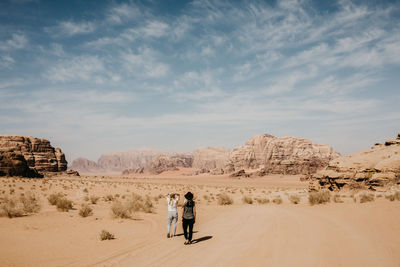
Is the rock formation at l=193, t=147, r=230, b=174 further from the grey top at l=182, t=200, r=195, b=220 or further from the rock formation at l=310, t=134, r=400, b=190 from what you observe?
the grey top at l=182, t=200, r=195, b=220

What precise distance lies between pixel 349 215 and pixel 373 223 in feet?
6.96

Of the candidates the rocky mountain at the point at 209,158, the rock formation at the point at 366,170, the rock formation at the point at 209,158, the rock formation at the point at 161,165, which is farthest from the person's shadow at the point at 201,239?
the rocky mountain at the point at 209,158

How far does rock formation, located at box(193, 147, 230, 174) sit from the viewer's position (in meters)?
145

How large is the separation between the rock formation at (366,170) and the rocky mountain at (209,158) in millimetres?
118619

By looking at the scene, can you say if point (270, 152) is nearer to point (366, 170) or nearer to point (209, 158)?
point (209, 158)

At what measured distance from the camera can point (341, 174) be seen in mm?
20781

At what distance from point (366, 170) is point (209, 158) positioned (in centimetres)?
13470

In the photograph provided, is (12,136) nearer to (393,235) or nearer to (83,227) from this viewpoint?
(83,227)

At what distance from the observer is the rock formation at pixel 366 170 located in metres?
18.0

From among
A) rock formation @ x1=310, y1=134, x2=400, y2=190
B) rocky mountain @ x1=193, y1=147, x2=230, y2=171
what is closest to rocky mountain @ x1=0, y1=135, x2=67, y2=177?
rock formation @ x1=310, y1=134, x2=400, y2=190

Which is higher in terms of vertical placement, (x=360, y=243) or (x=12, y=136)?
(x=12, y=136)

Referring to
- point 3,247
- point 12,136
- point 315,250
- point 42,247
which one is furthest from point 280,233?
point 12,136

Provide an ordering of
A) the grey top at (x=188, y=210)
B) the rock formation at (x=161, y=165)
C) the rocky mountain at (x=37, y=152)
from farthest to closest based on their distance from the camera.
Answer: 1. the rock formation at (x=161, y=165)
2. the rocky mountain at (x=37, y=152)
3. the grey top at (x=188, y=210)

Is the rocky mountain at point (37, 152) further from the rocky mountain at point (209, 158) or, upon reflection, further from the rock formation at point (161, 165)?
the rocky mountain at point (209, 158)
